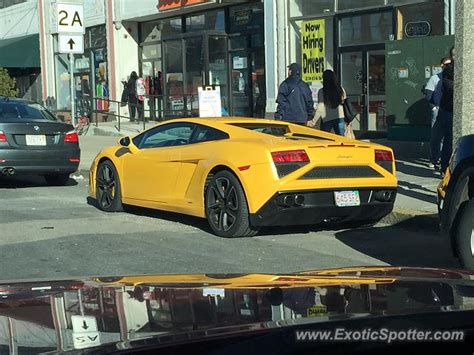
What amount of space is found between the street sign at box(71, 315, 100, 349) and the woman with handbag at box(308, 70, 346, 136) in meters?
10.1

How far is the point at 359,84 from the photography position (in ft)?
55.1

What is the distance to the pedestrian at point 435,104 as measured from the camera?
11.9 meters

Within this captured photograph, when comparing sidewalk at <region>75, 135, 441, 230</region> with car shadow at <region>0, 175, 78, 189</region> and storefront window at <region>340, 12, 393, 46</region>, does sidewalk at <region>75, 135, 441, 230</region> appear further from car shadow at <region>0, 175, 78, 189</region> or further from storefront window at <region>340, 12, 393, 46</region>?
storefront window at <region>340, 12, 393, 46</region>

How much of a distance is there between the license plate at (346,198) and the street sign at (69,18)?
9619 mm

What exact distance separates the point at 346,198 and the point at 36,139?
20.1 feet

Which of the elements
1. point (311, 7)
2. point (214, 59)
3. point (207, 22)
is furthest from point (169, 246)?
point (207, 22)

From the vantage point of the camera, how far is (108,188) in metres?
10.1

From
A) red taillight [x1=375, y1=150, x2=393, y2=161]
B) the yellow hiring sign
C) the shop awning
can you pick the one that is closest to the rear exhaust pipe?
red taillight [x1=375, y1=150, x2=393, y2=161]

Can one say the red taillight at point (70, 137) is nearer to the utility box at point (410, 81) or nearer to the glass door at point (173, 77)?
the utility box at point (410, 81)

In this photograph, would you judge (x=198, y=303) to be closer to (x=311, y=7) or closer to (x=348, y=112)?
(x=348, y=112)

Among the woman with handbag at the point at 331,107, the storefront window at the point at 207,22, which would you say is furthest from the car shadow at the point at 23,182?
the storefront window at the point at 207,22

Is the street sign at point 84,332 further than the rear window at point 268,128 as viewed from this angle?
No

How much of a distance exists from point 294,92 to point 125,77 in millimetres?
14639

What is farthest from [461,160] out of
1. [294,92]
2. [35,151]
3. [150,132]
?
[35,151]
